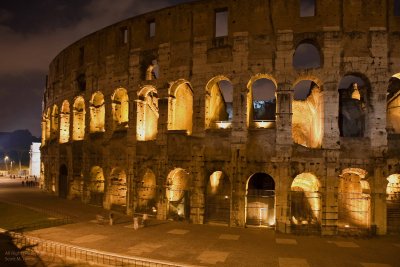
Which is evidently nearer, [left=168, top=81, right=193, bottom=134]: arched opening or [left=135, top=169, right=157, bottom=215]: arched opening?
[left=168, top=81, right=193, bottom=134]: arched opening

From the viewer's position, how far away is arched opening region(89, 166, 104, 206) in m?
22.7

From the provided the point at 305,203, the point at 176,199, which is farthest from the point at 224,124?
the point at 305,203

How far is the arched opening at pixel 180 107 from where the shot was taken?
62.3 ft

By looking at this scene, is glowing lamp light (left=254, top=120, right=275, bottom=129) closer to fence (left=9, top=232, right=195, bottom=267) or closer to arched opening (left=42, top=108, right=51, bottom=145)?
fence (left=9, top=232, right=195, bottom=267)

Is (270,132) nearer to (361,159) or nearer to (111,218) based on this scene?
(361,159)

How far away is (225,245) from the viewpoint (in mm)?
13398

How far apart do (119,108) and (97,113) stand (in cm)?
262

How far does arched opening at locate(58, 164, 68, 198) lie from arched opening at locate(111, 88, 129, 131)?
7.95 m

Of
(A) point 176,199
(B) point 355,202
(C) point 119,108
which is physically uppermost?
(C) point 119,108

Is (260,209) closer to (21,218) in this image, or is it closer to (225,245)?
(225,245)

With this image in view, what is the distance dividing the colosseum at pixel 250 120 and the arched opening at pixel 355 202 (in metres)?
0.08

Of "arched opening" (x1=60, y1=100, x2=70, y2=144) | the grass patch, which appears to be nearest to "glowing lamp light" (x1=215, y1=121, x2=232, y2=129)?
the grass patch

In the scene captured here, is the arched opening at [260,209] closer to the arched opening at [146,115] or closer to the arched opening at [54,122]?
the arched opening at [146,115]

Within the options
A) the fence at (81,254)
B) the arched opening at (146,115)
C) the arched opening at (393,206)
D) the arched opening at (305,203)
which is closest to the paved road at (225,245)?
the fence at (81,254)
